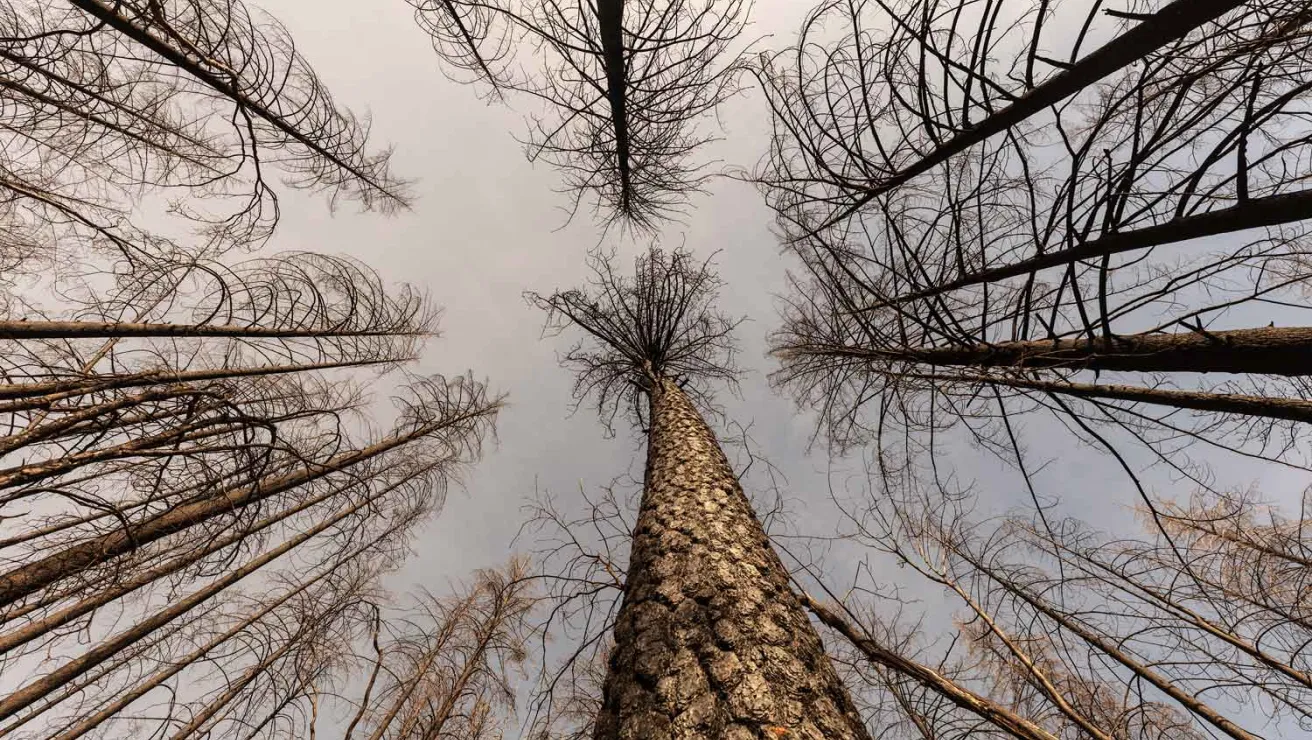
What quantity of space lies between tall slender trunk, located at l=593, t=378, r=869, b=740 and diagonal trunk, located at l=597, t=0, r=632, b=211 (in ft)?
9.65

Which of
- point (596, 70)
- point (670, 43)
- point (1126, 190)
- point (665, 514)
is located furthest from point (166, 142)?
point (1126, 190)

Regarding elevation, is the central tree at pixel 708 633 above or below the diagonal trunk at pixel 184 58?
below

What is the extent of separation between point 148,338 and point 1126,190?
8334mm

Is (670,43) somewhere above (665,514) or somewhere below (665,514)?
above

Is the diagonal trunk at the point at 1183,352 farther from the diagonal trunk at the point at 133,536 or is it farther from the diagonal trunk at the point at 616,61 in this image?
the diagonal trunk at the point at 133,536

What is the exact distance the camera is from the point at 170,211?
4.84 m

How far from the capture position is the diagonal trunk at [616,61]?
104 inches

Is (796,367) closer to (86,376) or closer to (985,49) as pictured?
(985,49)

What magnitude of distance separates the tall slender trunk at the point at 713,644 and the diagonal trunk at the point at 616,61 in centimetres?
294

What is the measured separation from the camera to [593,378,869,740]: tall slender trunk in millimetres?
1437

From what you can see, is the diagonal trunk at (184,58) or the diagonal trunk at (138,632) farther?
the diagonal trunk at (138,632)

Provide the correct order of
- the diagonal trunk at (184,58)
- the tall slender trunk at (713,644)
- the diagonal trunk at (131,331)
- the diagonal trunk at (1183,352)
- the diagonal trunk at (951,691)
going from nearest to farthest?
the tall slender trunk at (713,644) < the diagonal trunk at (951,691) < the diagonal trunk at (1183,352) < the diagonal trunk at (184,58) < the diagonal trunk at (131,331)

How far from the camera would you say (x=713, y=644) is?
1.71m

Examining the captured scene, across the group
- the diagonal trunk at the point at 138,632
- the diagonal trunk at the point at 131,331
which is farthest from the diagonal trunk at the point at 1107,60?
the diagonal trunk at the point at 138,632
